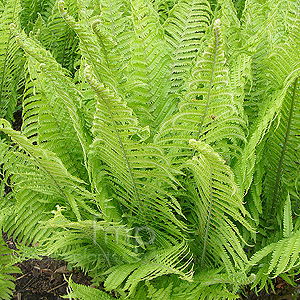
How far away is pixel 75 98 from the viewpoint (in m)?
1.08

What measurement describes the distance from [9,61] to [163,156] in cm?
129

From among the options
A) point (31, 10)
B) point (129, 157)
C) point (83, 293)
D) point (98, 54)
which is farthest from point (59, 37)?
point (83, 293)

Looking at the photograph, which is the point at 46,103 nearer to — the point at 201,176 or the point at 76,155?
the point at 76,155

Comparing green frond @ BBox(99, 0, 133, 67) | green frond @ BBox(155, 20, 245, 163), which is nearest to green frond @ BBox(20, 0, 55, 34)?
green frond @ BBox(99, 0, 133, 67)

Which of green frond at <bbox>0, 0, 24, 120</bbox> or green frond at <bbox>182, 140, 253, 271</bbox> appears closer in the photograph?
green frond at <bbox>182, 140, 253, 271</bbox>

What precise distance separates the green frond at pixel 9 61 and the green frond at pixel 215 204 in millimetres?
1201

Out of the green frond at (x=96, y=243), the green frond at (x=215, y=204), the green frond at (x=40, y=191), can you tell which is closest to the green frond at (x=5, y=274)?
the green frond at (x=40, y=191)

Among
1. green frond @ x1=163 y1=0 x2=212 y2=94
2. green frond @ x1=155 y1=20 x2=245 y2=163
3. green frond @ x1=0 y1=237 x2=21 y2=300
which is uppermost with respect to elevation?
green frond @ x1=163 y1=0 x2=212 y2=94

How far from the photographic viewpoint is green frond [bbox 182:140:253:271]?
2.75 ft

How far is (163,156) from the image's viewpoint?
3.15 feet

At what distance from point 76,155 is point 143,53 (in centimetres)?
49

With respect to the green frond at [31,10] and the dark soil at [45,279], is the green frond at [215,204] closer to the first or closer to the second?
the dark soil at [45,279]

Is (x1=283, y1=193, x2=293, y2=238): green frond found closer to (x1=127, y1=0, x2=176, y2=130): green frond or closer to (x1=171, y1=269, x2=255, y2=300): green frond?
(x1=171, y1=269, x2=255, y2=300): green frond

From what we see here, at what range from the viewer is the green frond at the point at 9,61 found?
1624 mm
